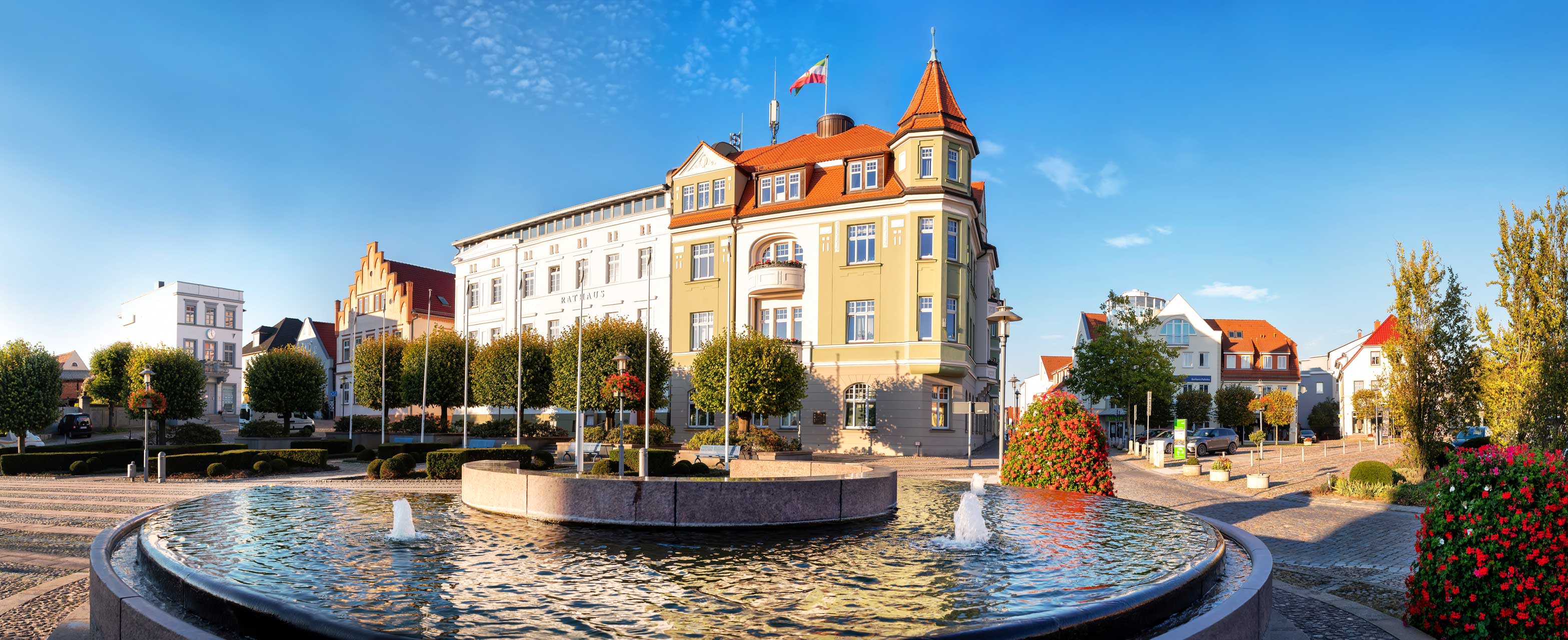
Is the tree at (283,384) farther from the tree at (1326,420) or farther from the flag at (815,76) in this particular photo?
the tree at (1326,420)

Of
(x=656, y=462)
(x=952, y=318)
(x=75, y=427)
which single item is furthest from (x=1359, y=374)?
(x=75, y=427)

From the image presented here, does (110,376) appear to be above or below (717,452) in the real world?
above

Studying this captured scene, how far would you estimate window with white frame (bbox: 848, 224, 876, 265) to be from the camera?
43281mm

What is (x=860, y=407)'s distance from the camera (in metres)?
43.3

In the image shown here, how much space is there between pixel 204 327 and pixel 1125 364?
8515 centimetres

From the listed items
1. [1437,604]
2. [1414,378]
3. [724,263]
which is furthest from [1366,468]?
[724,263]

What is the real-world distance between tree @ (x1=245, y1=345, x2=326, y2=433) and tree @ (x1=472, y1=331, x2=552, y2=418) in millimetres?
16228

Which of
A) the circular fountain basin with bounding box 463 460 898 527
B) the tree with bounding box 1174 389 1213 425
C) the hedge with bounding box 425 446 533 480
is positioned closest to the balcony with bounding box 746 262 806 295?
the hedge with bounding box 425 446 533 480

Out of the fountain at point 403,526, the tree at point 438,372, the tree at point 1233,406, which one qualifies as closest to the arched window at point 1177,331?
the tree at point 1233,406

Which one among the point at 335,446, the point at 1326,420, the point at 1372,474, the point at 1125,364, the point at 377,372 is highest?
the point at 1125,364

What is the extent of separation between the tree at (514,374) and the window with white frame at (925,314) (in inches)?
902

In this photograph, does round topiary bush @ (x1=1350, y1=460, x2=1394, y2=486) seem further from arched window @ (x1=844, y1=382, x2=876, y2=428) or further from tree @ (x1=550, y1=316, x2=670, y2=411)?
tree @ (x1=550, y1=316, x2=670, y2=411)

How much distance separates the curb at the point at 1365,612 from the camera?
820 centimetres

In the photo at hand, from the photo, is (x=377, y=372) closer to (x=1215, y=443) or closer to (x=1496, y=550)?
(x=1215, y=443)
